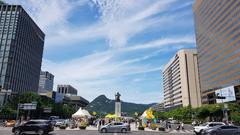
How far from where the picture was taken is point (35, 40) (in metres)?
133

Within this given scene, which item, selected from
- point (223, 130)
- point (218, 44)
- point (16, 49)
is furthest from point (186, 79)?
point (223, 130)

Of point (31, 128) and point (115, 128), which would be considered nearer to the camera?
point (31, 128)

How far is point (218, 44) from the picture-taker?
105m

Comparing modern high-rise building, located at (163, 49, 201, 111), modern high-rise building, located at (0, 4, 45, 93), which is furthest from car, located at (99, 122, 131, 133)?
modern high-rise building, located at (163, 49, 201, 111)

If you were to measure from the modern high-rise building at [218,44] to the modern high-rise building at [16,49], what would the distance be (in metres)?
86.5

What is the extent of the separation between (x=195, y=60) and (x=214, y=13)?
164ft

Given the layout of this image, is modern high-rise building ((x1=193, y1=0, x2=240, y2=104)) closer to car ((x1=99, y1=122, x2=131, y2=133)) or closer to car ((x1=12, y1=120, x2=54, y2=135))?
car ((x1=99, y1=122, x2=131, y2=133))

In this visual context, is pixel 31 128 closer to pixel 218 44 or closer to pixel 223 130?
pixel 223 130

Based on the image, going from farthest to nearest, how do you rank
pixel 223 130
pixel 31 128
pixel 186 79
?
pixel 186 79 → pixel 31 128 → pixel 223 130

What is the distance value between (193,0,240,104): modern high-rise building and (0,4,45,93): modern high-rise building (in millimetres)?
86478

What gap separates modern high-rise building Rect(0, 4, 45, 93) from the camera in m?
106

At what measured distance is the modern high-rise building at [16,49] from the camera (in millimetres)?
106000

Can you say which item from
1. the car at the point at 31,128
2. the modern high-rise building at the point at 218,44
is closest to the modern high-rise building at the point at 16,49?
the car at the point at 31,128

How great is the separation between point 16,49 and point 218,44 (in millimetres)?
92694
